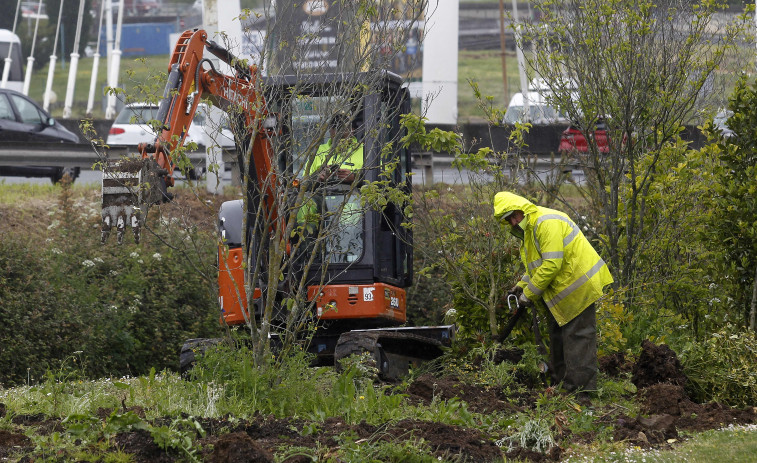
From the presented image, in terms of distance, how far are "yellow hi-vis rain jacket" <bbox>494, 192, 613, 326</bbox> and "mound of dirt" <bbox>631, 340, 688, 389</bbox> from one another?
2.16ft

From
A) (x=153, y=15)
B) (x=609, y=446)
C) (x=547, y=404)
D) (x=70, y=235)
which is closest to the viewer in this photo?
(x=609, y=446)

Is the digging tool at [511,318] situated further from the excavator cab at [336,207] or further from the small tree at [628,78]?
the small tree at [628,78]

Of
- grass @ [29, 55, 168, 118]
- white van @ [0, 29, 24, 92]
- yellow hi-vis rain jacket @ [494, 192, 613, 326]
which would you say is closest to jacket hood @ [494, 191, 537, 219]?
yellow hi-vis rain jacket @ [494, 192, 613, 326]

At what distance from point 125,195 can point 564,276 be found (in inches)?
142

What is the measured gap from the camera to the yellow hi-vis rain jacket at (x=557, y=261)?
8711 mm

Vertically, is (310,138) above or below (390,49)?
below

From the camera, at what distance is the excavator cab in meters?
7.87

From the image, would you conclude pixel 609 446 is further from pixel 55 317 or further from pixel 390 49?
pixel 55 317

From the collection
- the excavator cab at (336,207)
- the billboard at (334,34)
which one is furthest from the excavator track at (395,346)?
the billboard at (334,34)

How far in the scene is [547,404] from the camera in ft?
26.1

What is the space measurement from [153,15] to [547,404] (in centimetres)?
5399

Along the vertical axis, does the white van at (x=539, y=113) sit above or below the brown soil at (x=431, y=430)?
above

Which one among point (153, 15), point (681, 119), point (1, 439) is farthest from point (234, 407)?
point (153, 15)

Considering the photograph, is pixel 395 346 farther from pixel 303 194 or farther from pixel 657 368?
pixel 303 194
